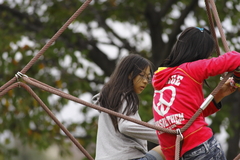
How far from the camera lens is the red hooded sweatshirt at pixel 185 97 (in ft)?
7.45

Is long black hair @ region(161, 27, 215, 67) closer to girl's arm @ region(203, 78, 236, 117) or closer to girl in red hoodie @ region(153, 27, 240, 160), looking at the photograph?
girl in red hoodie @ region(153, 27, 240, 160)

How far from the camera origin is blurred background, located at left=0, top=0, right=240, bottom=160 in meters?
6.01

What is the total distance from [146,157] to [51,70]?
4155 mm

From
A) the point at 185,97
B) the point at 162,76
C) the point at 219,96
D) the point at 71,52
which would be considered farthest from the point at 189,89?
the point at 71,52

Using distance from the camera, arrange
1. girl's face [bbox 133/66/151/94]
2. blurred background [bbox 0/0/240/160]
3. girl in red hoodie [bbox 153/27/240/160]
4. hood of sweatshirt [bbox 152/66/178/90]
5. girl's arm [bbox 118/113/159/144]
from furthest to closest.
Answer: blurred background [bbox 0/0/240/160] < girl's face [bbox 133/66/151/94] < girl's arm [bbox 118/113/159/144] < hood of sweatshirt [bbox 152/66/178/90] < girl in red hoodie [bbox 153/27/240/160]

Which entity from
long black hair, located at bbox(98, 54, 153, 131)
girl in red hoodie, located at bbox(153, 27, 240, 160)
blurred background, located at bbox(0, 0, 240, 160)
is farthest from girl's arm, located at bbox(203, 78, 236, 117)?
blurred background, located at bbox(0, 0, 240, 160)

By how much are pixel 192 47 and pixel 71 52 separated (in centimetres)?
372

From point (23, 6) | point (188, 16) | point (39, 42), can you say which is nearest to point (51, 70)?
point (39, 42)

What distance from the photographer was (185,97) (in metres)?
2.31

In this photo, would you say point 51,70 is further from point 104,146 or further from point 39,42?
point 104,146

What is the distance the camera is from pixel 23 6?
22.1 ft

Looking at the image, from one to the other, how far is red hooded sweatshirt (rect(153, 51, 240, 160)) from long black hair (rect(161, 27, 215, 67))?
62 mm

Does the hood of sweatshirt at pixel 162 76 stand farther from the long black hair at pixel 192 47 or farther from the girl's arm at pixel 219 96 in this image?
the girl's arm at pixel 219 96

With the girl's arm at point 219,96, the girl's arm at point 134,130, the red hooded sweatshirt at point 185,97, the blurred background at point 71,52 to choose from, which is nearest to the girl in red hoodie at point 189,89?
the red hooded sweatshirt at point 185,97
